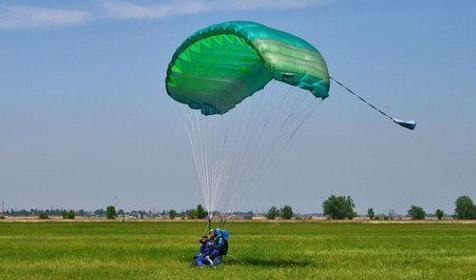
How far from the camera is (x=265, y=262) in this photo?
2647 centimetres

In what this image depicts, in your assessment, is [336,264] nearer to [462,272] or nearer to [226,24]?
[462,272]

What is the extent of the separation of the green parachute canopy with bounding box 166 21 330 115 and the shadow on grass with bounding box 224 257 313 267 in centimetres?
478

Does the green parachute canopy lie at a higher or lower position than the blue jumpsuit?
higher

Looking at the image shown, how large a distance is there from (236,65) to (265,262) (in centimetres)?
674

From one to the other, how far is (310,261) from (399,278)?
245 inches

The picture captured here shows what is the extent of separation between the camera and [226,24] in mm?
21875

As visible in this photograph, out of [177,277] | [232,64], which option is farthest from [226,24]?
[177,277]

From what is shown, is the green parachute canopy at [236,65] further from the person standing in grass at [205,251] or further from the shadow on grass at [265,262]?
the shadow on grass at [265,262]

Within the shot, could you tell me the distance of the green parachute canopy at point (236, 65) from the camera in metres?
20.9

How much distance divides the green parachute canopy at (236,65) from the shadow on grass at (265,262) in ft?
15.7

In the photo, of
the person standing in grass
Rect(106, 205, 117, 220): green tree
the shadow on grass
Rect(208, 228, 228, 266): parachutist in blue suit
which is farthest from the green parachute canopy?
Rect(106, 205, 117, 220): green tree

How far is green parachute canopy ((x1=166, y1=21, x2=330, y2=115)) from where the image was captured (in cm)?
2089

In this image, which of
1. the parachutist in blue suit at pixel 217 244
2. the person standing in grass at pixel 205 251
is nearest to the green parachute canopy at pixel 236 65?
the parachutist in blue suit at pixel 217 244

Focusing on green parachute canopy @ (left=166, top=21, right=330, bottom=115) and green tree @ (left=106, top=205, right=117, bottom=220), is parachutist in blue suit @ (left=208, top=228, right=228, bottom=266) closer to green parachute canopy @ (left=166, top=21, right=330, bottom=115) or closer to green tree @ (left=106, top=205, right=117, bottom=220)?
green parachute canopy @ (left=166, top=21, right=330, bottom=115)
